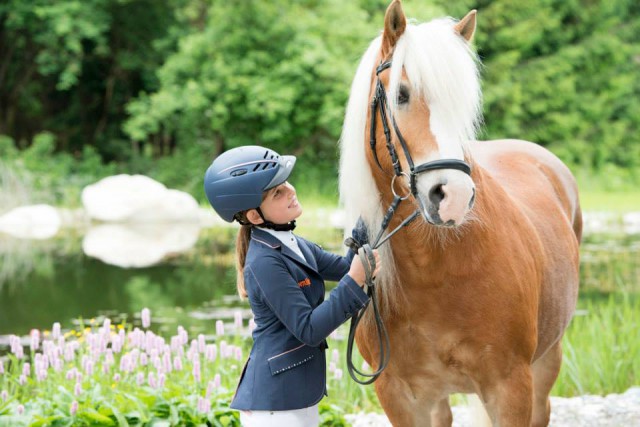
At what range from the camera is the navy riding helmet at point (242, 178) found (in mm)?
2459

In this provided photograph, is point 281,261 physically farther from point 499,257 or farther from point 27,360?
point 27,360

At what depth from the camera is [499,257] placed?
2695 millimetres

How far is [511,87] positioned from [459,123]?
17.5m

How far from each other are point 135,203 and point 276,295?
12.8 m

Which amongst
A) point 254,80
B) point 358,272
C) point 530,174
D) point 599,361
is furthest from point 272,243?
point 254,80

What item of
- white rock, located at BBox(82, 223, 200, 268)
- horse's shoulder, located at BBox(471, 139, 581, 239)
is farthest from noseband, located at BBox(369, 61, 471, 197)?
white rock, located at BBox(82, 223, 200, 268)

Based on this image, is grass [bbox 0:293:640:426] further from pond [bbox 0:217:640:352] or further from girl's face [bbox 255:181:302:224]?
pond [bbox 0:217:640:352]

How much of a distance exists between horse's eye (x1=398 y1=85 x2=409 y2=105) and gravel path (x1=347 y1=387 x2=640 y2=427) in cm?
239

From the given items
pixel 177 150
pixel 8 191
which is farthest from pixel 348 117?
pixel 177 150

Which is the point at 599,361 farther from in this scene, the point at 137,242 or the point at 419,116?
the point at 137,242

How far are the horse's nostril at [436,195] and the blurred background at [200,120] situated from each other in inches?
185

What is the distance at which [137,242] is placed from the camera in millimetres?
12555

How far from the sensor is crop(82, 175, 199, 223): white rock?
1473cm

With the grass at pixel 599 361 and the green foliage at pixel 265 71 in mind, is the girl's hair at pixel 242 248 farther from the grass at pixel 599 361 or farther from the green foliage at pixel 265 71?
the green foliage at pixel 265 71
